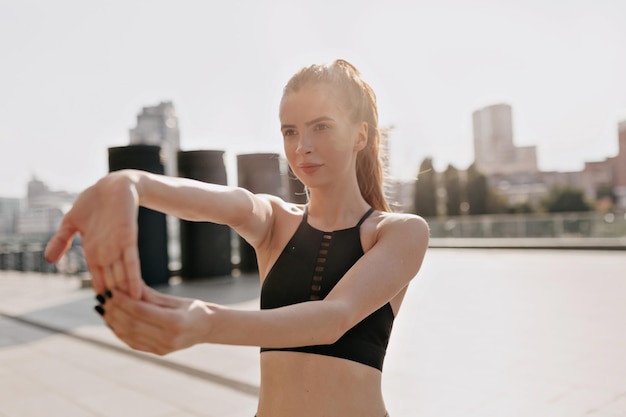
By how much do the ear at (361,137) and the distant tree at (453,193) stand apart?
47434mm

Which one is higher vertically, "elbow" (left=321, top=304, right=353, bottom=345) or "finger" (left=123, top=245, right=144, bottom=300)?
"finger" (left=123, top=245, right=144, bottom=300)

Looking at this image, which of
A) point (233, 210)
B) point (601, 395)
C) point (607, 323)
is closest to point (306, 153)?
point (233, 210)

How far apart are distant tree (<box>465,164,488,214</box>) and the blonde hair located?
153 ft

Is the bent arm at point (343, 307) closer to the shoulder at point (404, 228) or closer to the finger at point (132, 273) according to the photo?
the shoulder at point (404, 228)

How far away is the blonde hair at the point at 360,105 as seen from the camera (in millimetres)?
1705

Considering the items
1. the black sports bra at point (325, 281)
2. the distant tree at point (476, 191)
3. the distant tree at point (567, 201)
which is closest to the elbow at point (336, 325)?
the black sports bra at point (325, 281)

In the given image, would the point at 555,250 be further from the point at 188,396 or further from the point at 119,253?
the point at 119,253

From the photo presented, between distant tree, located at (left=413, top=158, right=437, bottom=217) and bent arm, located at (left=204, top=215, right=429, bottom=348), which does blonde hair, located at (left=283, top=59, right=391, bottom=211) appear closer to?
bent arm, located at (left=204, top=215, right=429, bottom=348)

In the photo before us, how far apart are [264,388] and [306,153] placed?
2.42 feet

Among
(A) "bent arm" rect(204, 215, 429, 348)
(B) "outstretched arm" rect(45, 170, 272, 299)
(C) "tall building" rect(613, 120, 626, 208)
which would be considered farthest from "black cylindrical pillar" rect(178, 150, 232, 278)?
(C) "tall building" rect(613, 120, 626, 208)

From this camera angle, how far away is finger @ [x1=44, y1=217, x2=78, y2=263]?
1.07 m

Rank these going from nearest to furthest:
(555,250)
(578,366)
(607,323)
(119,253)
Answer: (119,253), (578,366), (607,323), (555,250)

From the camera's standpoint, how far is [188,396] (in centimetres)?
595

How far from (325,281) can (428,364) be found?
5.27 metres
